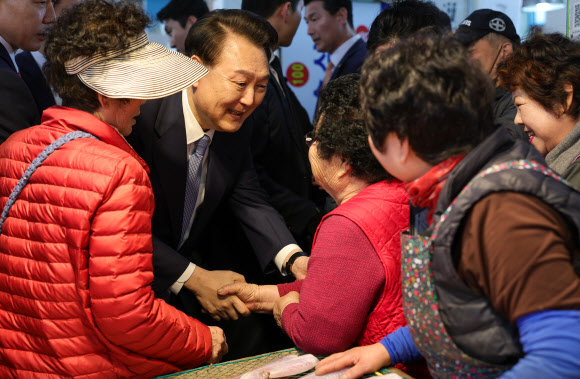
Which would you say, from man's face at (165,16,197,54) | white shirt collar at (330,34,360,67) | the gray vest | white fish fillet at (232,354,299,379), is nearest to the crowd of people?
the gray vest

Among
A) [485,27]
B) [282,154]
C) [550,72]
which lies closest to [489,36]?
[485,27]

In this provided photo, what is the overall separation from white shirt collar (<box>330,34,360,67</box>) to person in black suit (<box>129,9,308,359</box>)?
2226mm

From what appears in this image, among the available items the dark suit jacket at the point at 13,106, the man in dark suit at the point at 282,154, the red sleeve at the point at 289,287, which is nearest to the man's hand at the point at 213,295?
the red sleeve at the point at 289,287

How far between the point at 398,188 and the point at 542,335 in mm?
764

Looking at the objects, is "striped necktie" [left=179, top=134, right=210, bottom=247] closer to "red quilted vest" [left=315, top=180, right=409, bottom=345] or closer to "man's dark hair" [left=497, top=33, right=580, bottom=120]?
"red quilted vest" [left=315, top=180, right=409, bottom=345]

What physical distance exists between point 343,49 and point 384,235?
10.6ft

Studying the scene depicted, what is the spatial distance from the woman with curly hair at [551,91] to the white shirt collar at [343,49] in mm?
2573

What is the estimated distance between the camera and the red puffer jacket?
57.4 inches

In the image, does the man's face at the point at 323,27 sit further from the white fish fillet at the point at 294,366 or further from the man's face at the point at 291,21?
the white fish fillet at the point at 294,366

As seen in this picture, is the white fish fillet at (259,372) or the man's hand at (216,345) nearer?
the white fish fillet at (259,372)

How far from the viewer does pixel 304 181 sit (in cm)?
348

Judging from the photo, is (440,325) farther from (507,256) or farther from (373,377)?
(373,377)

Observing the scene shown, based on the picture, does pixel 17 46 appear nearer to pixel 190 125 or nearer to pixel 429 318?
pixel 190 125

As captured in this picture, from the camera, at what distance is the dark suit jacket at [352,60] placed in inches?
157
